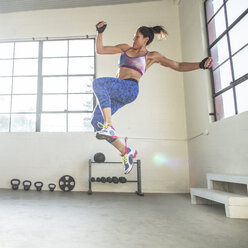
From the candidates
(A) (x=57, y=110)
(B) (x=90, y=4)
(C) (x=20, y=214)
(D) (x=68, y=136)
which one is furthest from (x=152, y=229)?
(B) (x=90, y=4)

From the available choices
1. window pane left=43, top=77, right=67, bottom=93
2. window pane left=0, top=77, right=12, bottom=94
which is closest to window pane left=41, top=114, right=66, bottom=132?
window pane left=43, top=77, right=67, bottom=93

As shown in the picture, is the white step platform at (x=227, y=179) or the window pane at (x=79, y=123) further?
the window pane at (x=79, y=123)

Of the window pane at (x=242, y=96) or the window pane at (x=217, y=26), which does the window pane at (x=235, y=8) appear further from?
the window pane at (x=242, y=96)

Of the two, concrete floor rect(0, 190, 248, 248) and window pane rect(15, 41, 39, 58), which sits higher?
window pane rect(15, 41, 39, 58)

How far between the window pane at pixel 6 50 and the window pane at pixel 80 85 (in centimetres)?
179

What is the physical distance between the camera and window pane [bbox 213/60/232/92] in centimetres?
371

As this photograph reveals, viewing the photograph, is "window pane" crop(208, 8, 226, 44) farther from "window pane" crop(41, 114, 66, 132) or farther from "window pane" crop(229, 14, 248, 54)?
"window pane" crop(41, 114, 66, 132)

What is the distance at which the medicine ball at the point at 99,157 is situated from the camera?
5.09 meters

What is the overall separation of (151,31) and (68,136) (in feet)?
13.1

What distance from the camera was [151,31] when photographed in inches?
81.9

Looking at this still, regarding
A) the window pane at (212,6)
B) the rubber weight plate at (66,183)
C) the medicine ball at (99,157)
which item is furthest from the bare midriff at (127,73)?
the rubber weight plate at (66,183)

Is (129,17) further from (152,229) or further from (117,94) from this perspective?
(152,229)

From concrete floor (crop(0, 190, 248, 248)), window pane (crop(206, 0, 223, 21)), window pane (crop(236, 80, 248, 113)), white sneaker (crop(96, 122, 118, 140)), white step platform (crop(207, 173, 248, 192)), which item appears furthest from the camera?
window pane (crop(206, 0, 223, 21))

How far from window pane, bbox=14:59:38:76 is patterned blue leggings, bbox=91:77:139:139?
15.3 feet
